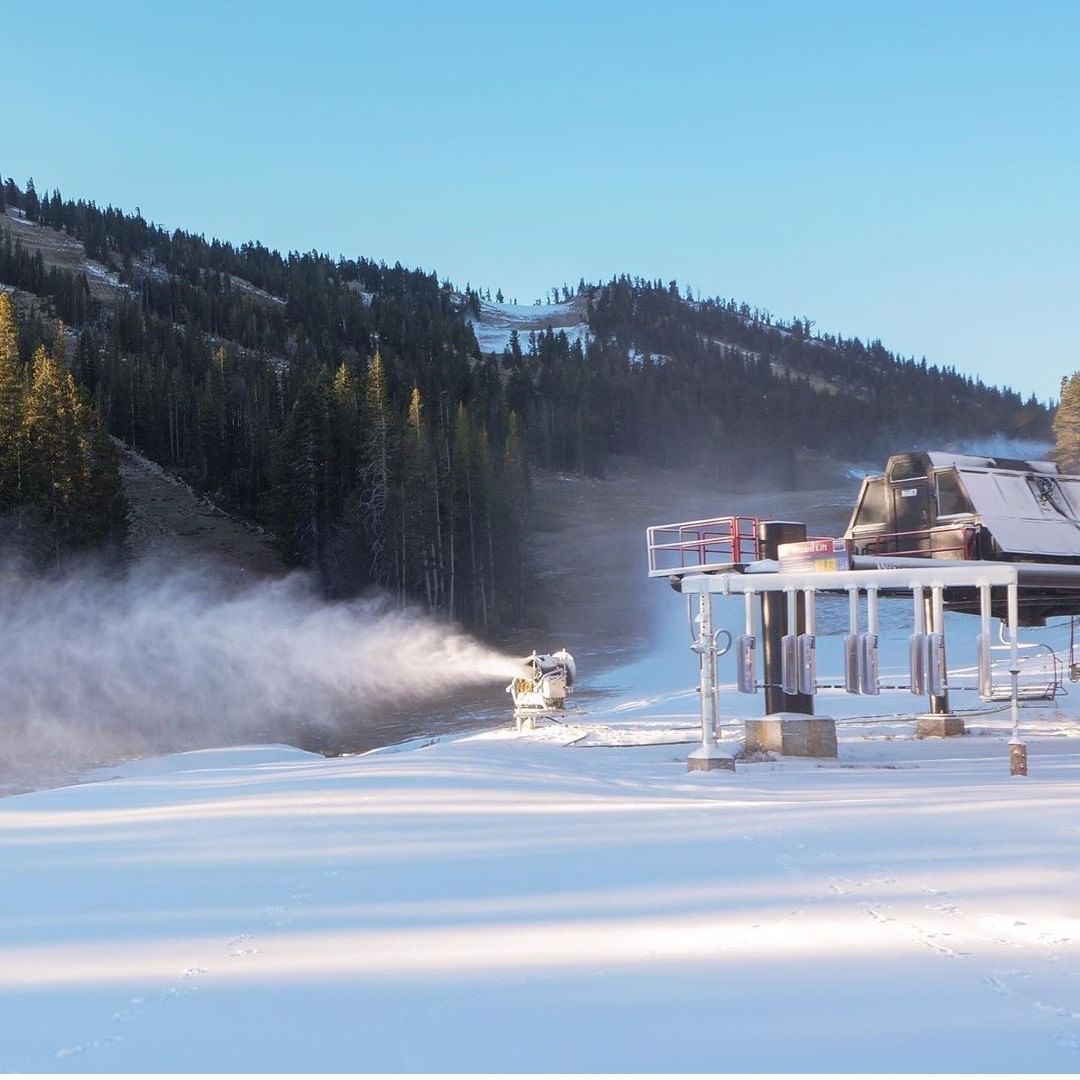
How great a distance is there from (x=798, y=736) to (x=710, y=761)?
2.86 meters

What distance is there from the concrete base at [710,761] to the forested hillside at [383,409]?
4645cm

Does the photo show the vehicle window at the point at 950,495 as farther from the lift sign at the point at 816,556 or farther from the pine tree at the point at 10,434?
the pine tree at the point at 10,434

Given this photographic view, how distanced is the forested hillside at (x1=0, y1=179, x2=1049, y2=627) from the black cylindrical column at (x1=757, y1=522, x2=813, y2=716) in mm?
43229

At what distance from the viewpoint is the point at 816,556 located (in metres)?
19.1

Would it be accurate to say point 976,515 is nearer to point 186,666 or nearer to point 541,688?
point 541,688

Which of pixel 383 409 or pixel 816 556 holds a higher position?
pixel 383 409

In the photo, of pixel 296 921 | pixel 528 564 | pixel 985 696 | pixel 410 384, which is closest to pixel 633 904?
pixel 296 921

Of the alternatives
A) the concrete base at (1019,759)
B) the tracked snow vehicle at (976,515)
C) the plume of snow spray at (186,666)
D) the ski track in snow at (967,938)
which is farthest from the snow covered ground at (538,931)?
the plume of snow spray at (186,666)

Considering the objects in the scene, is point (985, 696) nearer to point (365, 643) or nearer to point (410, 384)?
point (365, 643)

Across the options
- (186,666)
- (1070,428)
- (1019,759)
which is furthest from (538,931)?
(1070,428)

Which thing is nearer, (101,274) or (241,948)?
(241,948)

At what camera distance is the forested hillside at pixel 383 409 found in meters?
67.2

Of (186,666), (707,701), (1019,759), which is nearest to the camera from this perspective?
(1019,759)

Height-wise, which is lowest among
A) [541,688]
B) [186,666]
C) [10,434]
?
[186,666]
